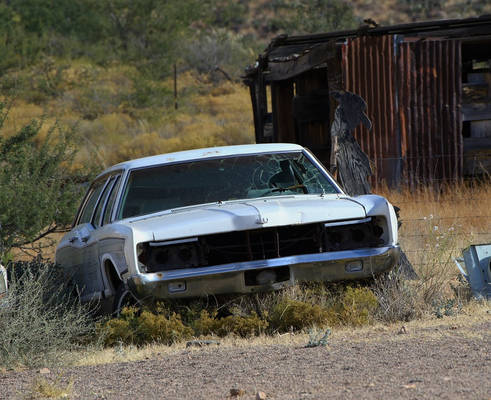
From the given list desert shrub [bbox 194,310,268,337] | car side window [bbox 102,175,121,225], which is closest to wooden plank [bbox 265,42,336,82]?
car side window [bbox 102,175,121,225]

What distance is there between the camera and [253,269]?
251 inches

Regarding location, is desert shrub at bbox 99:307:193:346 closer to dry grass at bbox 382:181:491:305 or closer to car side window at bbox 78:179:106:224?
car side window at bbox 78:179:106:224

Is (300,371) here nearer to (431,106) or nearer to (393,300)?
(393,300)

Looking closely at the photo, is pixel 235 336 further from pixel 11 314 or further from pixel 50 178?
pixel 50 178

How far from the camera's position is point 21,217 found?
12383 mm

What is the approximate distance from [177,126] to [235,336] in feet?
78.7

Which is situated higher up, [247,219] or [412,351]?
[247,219]

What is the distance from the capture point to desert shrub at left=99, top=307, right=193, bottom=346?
6449 millimetres

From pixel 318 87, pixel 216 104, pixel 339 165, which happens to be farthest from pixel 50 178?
pixel 216 104

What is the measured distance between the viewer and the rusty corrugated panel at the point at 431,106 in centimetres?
1483

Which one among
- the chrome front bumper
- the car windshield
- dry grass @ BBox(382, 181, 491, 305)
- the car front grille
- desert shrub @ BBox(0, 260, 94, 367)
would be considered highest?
the car windshield

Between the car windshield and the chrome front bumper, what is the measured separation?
1088 millimetres

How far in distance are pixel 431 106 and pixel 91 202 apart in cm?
797

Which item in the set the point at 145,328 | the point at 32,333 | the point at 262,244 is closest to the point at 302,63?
the point at 262,244
